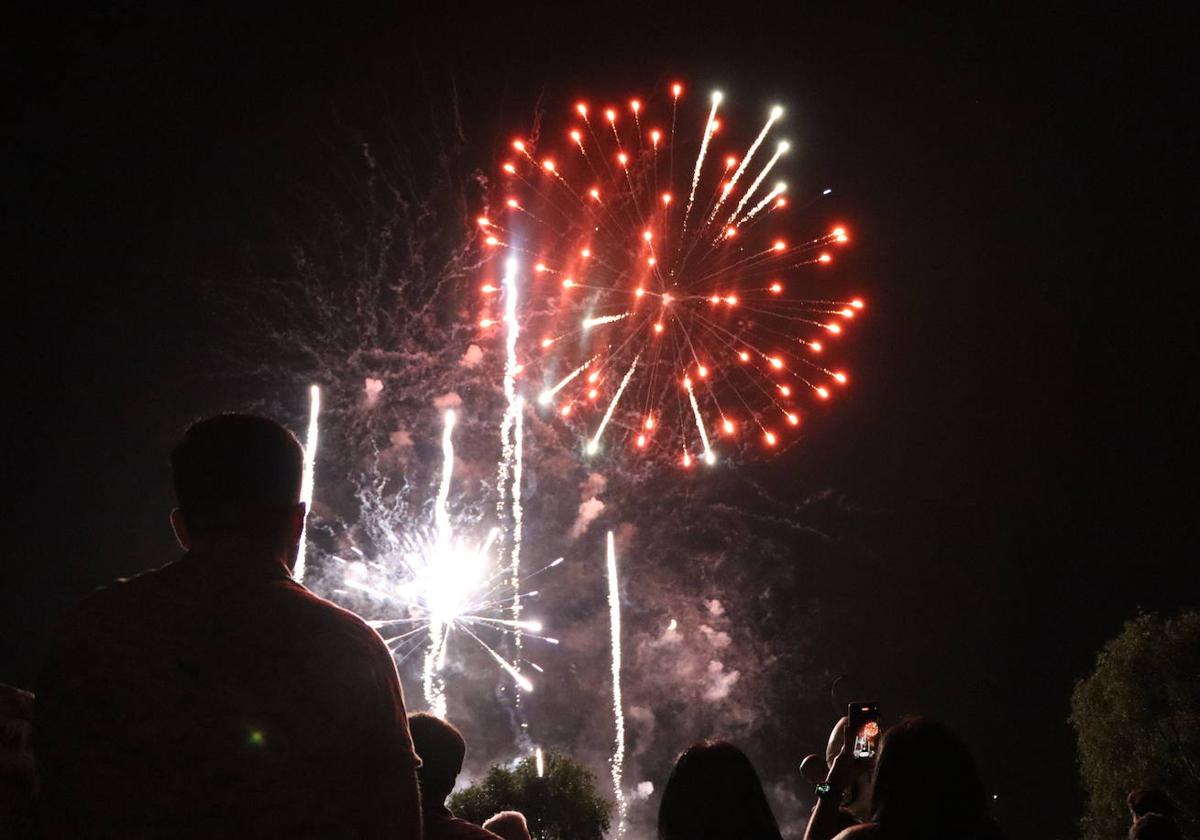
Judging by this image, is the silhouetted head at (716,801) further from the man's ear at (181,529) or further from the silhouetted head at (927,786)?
the man's ear at (181,529)

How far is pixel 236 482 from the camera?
103 inches

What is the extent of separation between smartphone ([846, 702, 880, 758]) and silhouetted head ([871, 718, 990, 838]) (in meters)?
1.92

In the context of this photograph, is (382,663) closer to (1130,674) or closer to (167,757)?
(167,757)

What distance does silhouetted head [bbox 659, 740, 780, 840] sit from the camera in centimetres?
335

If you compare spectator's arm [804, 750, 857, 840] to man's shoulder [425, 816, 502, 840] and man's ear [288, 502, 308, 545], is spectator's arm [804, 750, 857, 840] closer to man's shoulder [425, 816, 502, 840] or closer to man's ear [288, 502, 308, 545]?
man's shoulder [425, 816, 502, 840]

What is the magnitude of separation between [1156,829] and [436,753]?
5545 millimetres

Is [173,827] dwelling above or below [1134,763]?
above

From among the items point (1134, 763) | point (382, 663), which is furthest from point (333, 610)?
point (1134, 763)

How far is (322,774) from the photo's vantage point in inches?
88.8

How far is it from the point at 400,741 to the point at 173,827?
56 centimetres

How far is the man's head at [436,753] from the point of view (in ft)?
13.4

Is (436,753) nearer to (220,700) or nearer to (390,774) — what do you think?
(390,774)

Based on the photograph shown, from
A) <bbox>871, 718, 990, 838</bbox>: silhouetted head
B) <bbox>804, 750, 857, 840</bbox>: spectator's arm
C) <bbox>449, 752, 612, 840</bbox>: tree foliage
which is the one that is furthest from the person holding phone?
<bbox>449, 752, 612, 840</bbox>: tree foliage

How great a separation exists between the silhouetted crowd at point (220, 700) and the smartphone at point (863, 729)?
3.56 meters
